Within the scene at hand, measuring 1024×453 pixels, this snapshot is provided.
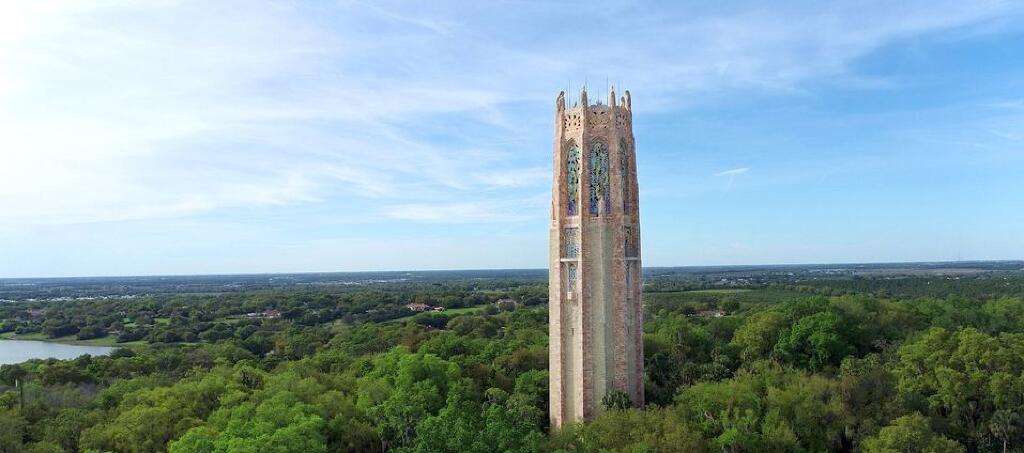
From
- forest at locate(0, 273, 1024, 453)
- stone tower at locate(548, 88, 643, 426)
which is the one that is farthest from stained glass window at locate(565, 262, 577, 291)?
forest at locate(0, 273, 1024, 453)

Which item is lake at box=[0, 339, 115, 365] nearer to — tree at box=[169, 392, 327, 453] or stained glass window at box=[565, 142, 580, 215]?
tree at box=[169, 392, 327, 453]


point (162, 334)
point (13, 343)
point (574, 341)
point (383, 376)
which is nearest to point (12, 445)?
point (383, 376)

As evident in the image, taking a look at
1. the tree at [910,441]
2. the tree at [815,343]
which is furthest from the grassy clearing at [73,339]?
the tree at [910,441]

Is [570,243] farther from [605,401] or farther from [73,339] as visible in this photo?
[73,339]

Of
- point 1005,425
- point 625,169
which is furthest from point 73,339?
point 1005,425

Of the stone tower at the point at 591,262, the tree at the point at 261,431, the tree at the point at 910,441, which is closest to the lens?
the tree at the point at 261,431

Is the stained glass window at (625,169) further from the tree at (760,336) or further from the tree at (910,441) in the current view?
the tree at (760,336)
